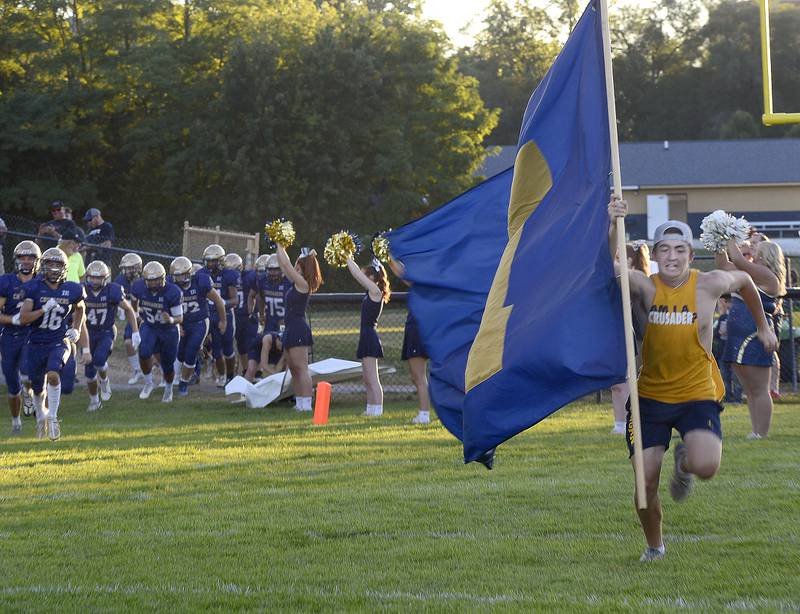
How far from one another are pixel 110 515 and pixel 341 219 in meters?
35.5

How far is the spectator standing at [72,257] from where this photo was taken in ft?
59.3

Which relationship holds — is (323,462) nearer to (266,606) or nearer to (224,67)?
(266,606)

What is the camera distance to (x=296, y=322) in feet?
50.8

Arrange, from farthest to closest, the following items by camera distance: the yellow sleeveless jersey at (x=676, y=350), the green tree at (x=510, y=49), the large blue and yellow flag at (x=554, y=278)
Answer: the green tree at (x=510, y=49) → the yellow sleeveless jersey at (x=676, y=350) → the large blue and yellow flag at (x=554, y=278)

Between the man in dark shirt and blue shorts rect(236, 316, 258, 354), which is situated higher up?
the man in dark shirt

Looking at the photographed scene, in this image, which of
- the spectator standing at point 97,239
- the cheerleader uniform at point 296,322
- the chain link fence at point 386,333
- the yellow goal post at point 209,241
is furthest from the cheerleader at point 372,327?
the yellow goal post at point 209,241

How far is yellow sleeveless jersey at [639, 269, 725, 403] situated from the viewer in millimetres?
6727

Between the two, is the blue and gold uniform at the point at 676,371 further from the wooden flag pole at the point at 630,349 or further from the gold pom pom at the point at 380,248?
the gold pom pom at the point at 380,248

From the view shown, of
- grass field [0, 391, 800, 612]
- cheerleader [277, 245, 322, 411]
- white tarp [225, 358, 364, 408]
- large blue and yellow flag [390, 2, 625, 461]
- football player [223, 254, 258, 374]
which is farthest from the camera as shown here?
football player [223, 254, 258, 374]

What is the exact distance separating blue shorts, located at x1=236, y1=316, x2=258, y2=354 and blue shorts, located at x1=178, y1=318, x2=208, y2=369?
972 millimetres

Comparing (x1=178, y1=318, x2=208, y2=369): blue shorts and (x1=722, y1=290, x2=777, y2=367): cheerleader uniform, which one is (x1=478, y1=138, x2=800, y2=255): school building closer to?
(x1=178, y1=318, x2=208, y2=369): blue shorts

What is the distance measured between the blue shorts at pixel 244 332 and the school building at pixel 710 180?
38.7 m

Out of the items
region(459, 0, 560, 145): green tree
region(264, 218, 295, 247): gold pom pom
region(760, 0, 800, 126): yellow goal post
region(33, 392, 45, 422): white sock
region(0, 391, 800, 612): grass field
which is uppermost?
region(459, 0, 560, 145): green tree

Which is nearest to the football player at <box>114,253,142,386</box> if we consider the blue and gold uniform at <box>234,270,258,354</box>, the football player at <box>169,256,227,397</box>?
the football player at <box>169,256,227,397</box>
